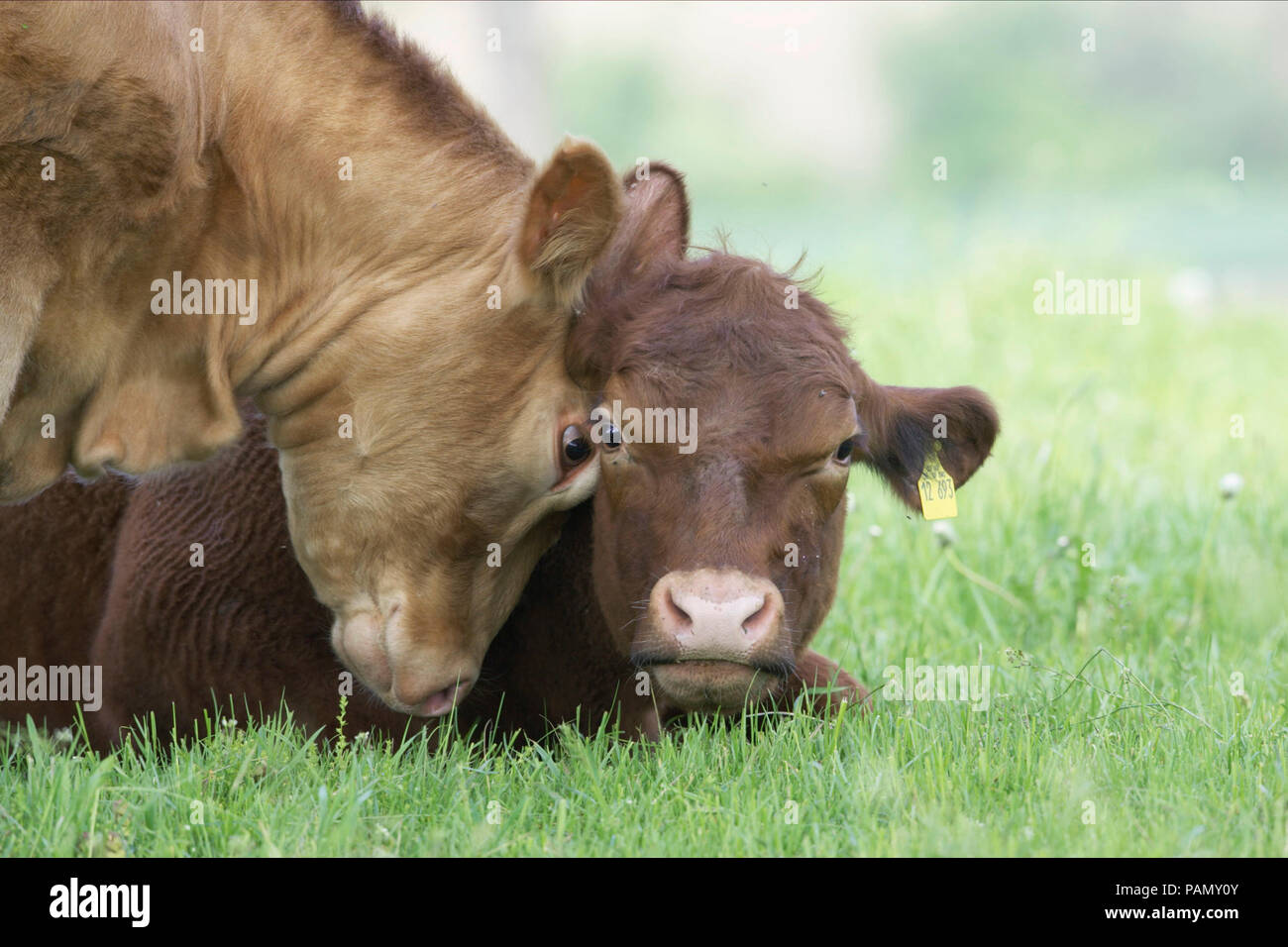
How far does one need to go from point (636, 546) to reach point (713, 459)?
36 cm

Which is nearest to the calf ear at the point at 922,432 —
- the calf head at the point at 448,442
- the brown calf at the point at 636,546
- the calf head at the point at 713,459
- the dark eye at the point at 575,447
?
the brown calf at the point at 636,546

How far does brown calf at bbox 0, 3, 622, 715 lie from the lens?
4570 mm

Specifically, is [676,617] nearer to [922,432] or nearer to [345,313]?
[345,313]

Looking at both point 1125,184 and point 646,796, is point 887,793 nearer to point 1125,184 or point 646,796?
point 646,796

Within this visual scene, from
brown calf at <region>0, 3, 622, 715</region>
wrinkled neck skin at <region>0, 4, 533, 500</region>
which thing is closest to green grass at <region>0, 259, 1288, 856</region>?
brown calf at <region>0, 3, 622, 715</region>

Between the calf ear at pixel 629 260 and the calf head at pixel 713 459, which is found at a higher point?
the calf ear at pixel 629 260

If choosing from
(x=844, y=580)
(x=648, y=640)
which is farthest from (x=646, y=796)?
(x=844, y=580)

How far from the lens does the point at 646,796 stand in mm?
4363

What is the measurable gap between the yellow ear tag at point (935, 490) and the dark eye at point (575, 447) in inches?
51.0

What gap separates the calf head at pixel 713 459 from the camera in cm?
445

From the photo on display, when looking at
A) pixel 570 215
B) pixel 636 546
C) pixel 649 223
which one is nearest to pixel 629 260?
pixel 649 223

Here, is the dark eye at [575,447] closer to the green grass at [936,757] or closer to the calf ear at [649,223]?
the calf ear at [649,223]

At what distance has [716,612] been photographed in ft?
14.3

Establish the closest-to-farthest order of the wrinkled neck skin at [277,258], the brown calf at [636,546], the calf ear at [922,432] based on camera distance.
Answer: the brown calf at [636,546] → the wrinkled neck skin at [277,258] → the calf ear at [922,432]
